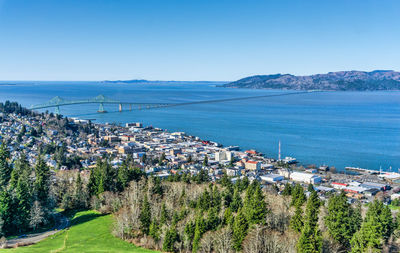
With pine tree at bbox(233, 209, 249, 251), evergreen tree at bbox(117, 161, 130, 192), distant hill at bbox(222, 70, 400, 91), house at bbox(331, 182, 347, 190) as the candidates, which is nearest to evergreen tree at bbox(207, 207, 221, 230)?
pine tree at bbox(233, 209, 249, 251)

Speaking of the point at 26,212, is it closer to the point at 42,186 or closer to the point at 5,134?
the point at 42,186

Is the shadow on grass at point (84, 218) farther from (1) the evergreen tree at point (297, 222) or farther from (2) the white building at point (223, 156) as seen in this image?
(2) the white building at point (223, 156)

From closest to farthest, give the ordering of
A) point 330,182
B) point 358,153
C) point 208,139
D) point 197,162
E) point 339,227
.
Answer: point 339,227 < point 330,182 < point 197,162 < point 358,153 < point 208,139

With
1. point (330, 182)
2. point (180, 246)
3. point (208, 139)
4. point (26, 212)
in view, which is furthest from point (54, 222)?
point (208, 139)

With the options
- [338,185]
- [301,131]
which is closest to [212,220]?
[338,185]

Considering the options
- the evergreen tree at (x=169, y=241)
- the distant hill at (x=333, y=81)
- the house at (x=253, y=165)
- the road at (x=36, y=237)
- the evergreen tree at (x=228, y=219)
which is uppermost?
the distant hill at (x=333, y=81)

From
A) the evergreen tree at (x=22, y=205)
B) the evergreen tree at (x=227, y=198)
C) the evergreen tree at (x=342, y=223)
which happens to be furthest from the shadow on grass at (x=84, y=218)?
the evergreen tree at (x=342, y=223)
